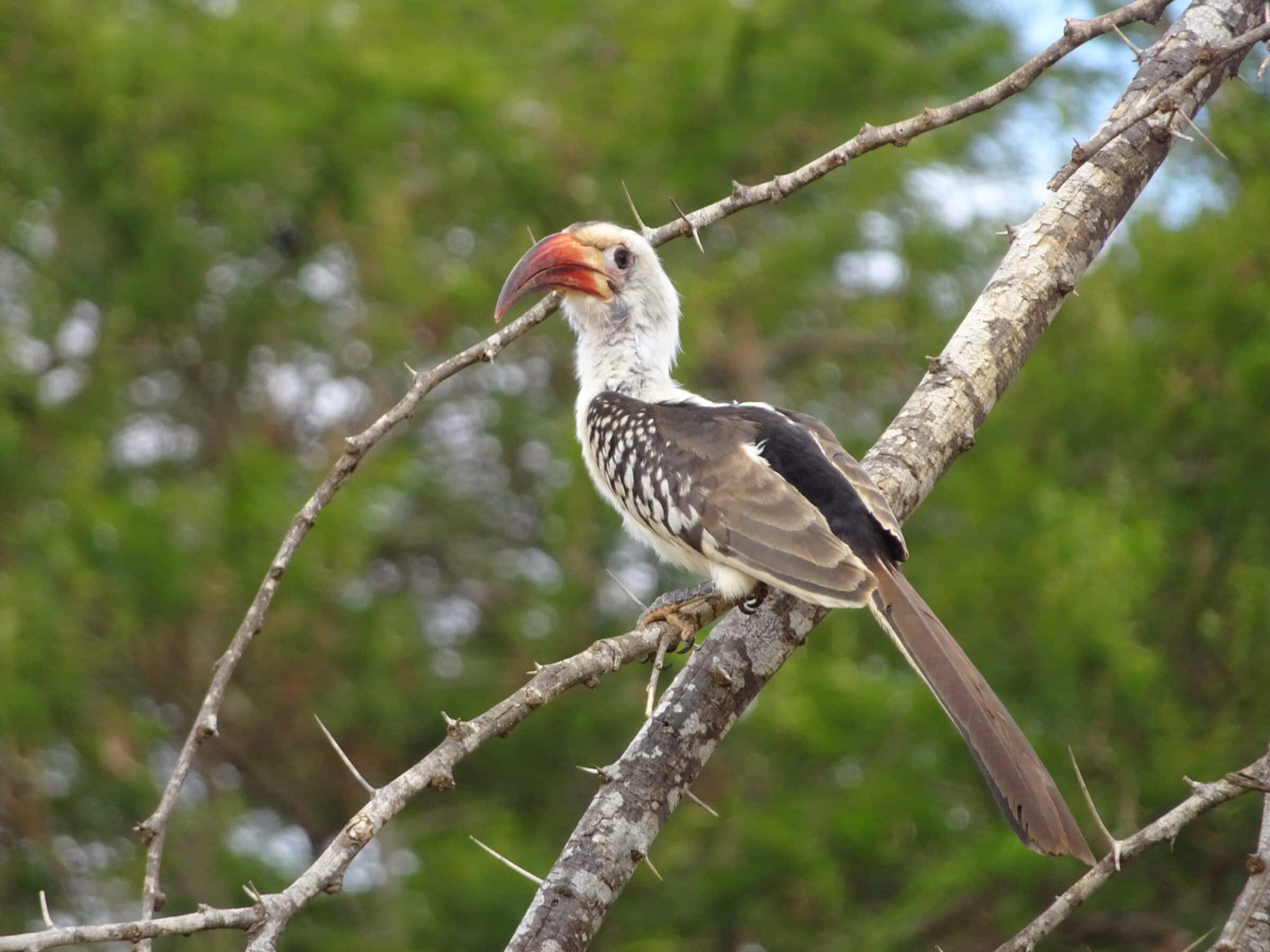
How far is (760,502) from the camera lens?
133 inches

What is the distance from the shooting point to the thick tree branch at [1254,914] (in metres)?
2.14

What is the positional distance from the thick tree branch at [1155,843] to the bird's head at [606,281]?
7.79ft

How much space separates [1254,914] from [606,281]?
269 cm

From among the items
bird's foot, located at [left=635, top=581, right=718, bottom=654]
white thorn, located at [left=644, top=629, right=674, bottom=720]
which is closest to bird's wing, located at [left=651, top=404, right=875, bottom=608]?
bird's foot, located at [left=635, top=581, right=718, bottom=654]

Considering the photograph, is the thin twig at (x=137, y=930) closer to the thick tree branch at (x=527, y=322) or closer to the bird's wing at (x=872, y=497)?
the thick tree branch at (x=527, y=322)

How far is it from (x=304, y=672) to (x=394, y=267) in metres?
2.44

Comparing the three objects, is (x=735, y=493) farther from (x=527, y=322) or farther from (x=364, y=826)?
(x=364, y=826)

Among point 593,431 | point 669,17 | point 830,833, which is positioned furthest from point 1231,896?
point 669,17

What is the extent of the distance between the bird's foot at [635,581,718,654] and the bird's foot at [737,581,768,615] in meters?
0.09

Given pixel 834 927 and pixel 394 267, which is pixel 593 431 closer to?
pixel 834 927

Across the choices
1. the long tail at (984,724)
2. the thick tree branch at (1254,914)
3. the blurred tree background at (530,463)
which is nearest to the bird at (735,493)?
the long tail at (984,724)

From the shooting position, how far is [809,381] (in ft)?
29.8

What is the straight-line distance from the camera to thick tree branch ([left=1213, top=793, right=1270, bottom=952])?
214cm

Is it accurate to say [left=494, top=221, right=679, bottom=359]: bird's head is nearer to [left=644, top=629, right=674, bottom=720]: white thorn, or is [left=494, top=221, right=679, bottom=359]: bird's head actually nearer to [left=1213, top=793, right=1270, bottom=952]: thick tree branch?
[left=644, top=629, right=674, bottom=720]: white thorn
